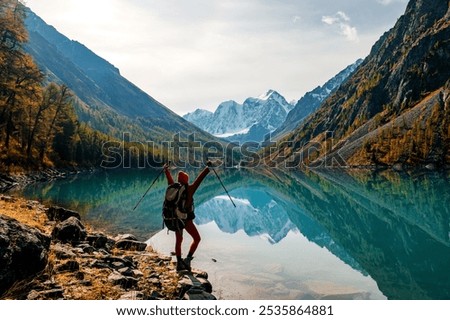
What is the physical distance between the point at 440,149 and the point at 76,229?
501ft

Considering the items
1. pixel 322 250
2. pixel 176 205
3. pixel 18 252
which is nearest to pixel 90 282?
pixel 18 252

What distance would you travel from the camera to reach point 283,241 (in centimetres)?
3083

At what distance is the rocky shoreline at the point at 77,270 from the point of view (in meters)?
10.1

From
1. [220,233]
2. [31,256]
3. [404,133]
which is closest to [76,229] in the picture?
[31,256]

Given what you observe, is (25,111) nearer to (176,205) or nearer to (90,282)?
(176,205)

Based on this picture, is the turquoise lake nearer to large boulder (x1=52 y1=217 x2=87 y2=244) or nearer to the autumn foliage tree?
large boulder (x1=52 y1=217 x2=87 y2=244)

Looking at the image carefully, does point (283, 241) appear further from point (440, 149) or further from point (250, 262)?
point (440, 149)

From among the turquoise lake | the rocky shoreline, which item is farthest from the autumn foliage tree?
the rocky shoreline

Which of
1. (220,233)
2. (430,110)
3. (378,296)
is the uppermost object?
(430,110)

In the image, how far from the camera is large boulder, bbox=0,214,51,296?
9.55 m

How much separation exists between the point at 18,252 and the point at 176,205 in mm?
6017

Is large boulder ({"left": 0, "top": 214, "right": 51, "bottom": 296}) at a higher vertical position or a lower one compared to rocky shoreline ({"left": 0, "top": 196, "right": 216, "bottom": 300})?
higher

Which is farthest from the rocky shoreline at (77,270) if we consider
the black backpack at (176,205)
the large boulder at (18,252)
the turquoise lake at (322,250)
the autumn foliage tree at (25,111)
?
the autumn foliage tree at (25,111)

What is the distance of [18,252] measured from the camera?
33.2 ft
